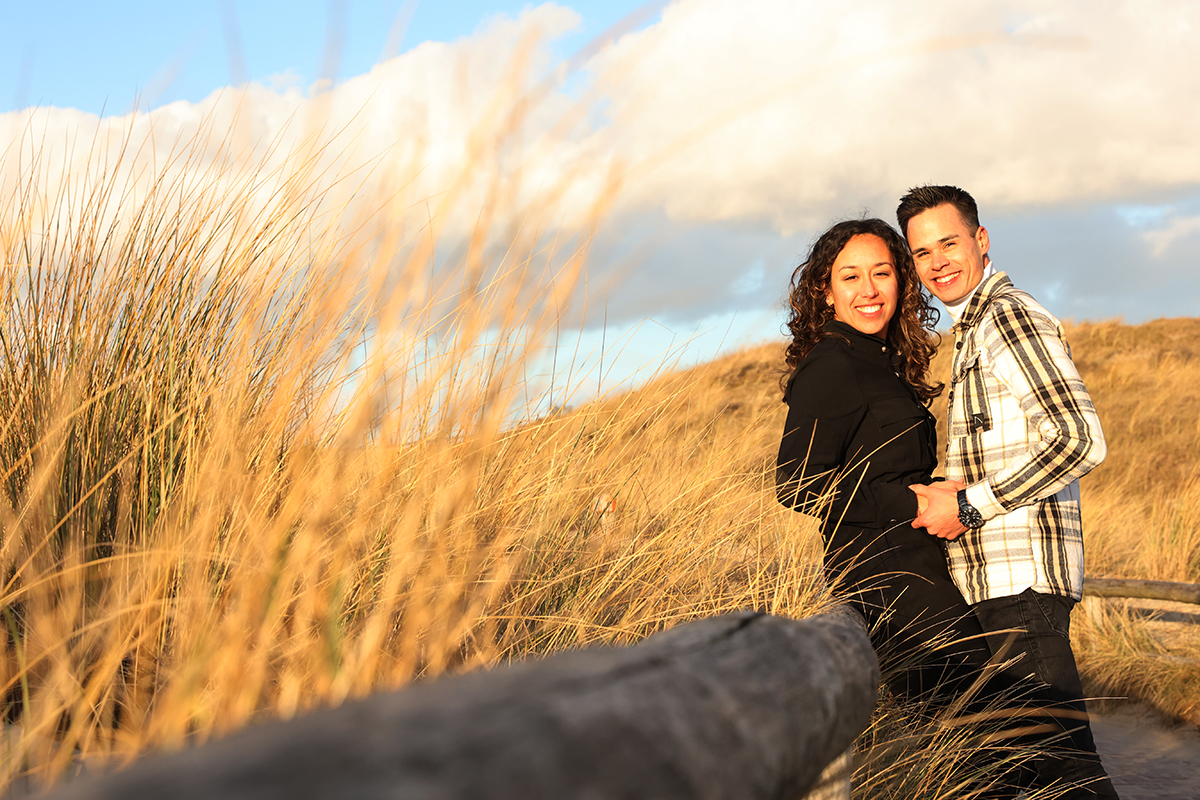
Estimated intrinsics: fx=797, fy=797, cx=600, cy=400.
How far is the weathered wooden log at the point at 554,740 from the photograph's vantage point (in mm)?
437

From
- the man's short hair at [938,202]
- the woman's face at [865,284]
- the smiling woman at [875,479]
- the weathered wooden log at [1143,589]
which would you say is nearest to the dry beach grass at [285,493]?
the smiling woman at [875,479]

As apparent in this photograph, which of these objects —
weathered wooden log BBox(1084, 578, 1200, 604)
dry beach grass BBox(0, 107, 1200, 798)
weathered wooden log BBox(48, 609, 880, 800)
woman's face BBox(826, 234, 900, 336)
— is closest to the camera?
weathered wooden log BBox(48, 609, 880, 800)

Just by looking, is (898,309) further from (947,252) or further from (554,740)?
(554,740)

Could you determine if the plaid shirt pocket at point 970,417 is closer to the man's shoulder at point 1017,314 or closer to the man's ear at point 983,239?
the man's shoulder at point 1017,314

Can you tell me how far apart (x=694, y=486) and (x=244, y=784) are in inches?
76.1

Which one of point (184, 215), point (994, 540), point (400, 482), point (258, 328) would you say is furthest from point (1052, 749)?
point (184, 215)

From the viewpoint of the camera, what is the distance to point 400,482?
1740mm

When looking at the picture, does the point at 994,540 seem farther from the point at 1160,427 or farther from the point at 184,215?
the point at 1160,427

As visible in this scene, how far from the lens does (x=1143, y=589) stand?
5301 millimetres

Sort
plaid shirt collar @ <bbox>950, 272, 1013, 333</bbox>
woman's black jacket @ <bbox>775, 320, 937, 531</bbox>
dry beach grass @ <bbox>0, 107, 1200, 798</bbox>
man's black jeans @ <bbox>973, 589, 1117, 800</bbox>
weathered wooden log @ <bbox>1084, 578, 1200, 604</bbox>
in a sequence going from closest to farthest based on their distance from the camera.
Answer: dry beach grass @ <bbox>0, 107, 1200, 798</bbox>, man's black jeans @ <bbox>973, 589, 1117, 800</bbox>, woman's black jacket @ <bbox>775, 320, 937, 531</bbox>, plaid shirt collar @ <bbox>950, 272, 1013, 333</bbox>, weathered wooden log @ <bbox>1084, 578, 1200, 604</bbox>

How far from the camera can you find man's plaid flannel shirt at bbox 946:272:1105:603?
6.98ft

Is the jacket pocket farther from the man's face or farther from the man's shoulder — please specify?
the man's face

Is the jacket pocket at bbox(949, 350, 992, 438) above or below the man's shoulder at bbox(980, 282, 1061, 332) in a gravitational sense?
below

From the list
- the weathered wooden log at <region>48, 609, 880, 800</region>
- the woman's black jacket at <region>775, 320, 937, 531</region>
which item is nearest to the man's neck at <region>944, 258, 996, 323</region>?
the woman's black jacket at <region>775, 320, 937, 531</region>
